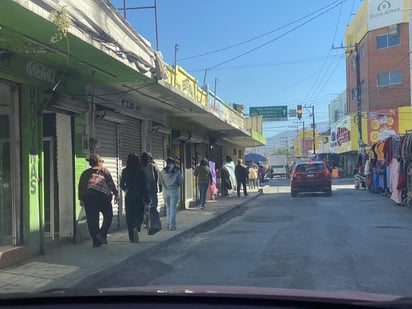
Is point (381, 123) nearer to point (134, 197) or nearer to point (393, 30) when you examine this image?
point (393, 30)

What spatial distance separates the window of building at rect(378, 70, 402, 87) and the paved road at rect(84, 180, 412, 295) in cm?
3393

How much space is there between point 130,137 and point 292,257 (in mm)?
6857

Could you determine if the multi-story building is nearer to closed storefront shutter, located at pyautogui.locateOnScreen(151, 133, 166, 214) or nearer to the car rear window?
the car rear window

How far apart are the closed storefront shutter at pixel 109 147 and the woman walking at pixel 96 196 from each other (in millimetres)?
1914

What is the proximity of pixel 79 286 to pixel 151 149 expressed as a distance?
901 cm

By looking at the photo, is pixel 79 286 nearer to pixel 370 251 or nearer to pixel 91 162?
pixel 91 162

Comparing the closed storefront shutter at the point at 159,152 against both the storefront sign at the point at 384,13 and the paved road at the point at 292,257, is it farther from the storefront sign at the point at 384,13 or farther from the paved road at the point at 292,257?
Result: the storefront sign at the point at 384,13

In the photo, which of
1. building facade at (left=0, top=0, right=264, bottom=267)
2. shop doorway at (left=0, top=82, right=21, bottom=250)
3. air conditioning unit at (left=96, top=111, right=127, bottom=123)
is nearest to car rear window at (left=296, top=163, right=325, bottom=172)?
building facade at (left=0, top=0, right=264, bottom=267)

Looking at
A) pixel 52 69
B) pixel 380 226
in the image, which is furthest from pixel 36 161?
pixel 380 226

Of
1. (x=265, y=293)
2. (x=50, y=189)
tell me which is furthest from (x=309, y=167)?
(x=265, y=293)

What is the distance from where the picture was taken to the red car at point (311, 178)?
23875 mm

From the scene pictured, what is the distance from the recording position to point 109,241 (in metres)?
10.5

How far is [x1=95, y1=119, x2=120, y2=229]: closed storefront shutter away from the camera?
11864 mm

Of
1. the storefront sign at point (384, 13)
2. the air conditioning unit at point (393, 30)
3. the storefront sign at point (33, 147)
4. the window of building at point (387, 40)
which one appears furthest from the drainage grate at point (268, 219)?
the window of building at point (387, 40)
